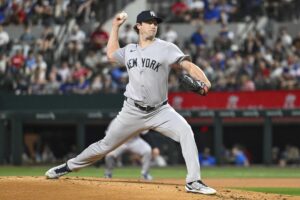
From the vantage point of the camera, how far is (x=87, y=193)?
28.4 ft

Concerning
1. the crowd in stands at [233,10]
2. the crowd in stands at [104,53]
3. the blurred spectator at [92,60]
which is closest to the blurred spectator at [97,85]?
the crowd in stands at [104,53]

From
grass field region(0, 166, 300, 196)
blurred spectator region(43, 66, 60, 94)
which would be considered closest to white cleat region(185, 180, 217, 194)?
grass field region(0, 166, 300, 196)

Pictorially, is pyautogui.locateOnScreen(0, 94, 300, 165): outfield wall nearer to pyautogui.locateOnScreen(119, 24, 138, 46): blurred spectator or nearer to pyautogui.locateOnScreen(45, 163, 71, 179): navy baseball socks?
pyautogui.locateOnScreen(119, 24, 138, 46): blurred spectator

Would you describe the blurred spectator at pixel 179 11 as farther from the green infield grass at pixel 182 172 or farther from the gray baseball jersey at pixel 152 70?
the gray baseball jersey at pixel 152 70

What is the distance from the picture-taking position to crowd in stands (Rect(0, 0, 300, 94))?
20828 mm

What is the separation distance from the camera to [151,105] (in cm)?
906

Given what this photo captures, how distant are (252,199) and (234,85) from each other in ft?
38.2

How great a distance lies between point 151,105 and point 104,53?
13.6 meters

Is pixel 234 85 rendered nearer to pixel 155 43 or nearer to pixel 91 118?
pixel 91 118

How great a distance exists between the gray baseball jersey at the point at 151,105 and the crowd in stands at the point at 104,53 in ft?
37.7

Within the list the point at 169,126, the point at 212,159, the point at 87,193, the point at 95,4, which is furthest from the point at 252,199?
the point at 95,4

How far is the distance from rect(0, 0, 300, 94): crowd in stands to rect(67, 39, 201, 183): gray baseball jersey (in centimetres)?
1148

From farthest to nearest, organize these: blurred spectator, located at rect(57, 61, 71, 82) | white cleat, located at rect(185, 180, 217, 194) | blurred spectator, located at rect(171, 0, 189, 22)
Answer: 1. blurred spectator, located at rect(171, 0, 189, 22)
2. blurred spectator, located at rect(57, 61, 71, 82)
3. white cleat, located at rect(185, 180, 217, 194)

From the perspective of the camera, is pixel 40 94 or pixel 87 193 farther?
pixel 40 94
